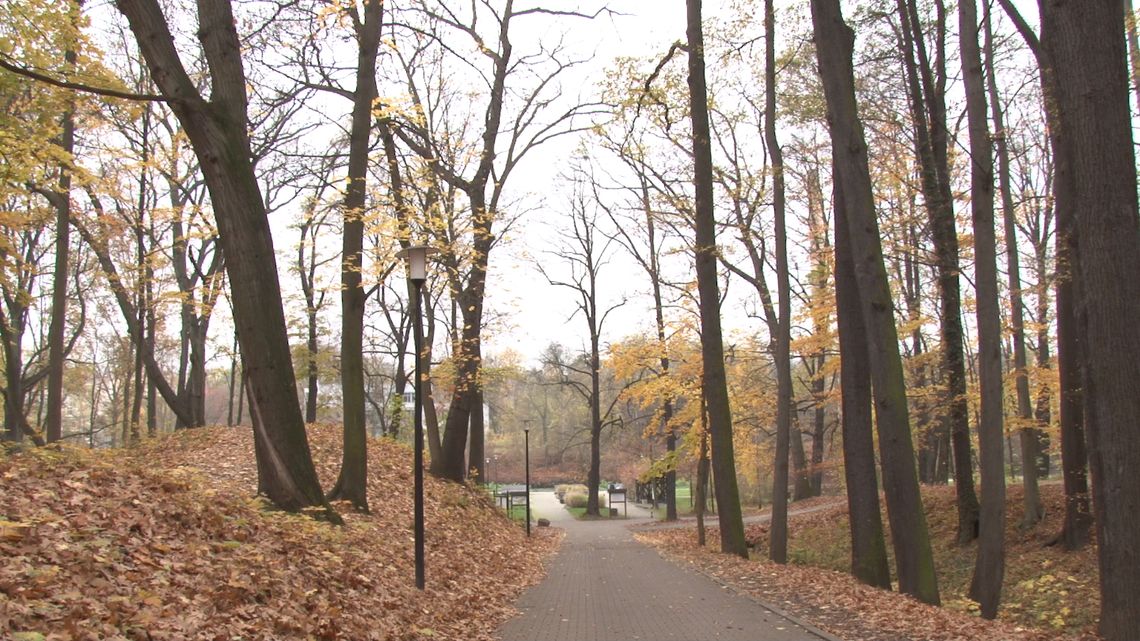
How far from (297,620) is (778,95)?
49.2 ft

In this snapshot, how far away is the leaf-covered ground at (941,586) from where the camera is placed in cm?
765

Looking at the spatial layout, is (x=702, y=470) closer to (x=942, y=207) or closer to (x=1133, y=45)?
(x=942, y=207)

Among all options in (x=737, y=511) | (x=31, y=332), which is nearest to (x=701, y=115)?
(x=737, y=511)

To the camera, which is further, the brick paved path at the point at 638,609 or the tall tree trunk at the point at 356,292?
the tall tree trunk at the point at 356,292

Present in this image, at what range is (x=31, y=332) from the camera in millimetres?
32812

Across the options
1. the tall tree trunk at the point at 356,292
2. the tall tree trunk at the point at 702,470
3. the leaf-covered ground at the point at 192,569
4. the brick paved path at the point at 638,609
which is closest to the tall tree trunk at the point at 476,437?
the tall tree trunk at the point at 702,470

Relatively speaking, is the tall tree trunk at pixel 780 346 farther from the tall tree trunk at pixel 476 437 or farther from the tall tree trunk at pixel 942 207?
the tall tree trunk at pixel 476 437

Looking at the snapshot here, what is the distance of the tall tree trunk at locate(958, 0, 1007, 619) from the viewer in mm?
10695

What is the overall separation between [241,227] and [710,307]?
9.57m

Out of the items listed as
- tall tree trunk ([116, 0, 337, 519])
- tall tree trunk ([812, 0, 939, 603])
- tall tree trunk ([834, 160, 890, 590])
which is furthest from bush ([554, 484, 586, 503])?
tall tree trunk ([116, 0, 337, 519])

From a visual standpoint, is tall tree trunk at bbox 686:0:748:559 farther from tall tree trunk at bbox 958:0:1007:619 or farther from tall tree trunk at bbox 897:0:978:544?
tall tree trunk at bbox 958:0:1007:619

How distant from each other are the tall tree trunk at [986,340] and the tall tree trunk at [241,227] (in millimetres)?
9029

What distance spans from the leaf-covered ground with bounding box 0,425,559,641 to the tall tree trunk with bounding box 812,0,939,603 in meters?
5.22

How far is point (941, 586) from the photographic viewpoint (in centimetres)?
1442
